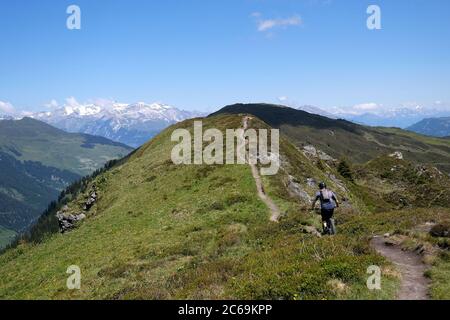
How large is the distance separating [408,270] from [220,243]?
1328 centimetres

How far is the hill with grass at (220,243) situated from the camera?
52.2ft

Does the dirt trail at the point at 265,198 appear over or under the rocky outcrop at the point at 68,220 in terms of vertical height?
over

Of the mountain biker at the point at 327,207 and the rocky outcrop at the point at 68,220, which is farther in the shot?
the rocky outcrop at the point at 68,220

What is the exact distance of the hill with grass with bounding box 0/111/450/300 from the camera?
15.9 m

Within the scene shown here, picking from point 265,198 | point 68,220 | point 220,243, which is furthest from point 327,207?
point 68,220

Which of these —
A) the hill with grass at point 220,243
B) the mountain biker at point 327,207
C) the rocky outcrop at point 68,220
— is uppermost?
the mountain biker at point 327,207

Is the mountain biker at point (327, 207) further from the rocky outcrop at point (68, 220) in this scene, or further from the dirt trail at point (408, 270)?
the rocky outcrop at point (68, 220)

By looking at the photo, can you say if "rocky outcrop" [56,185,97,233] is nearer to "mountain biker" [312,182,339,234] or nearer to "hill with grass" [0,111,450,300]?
"hill with grass" [0,111,450,300]

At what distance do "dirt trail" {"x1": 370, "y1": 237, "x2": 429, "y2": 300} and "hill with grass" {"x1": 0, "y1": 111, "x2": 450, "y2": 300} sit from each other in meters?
0.36

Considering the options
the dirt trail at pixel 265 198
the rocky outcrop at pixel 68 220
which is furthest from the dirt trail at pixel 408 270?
the rocky outcrop at pixel 68 220

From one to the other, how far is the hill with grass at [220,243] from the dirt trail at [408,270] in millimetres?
358

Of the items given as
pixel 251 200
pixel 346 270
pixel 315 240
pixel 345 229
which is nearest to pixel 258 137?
pixel 251 200

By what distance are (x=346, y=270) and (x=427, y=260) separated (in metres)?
4.60

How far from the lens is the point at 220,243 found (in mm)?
27875
